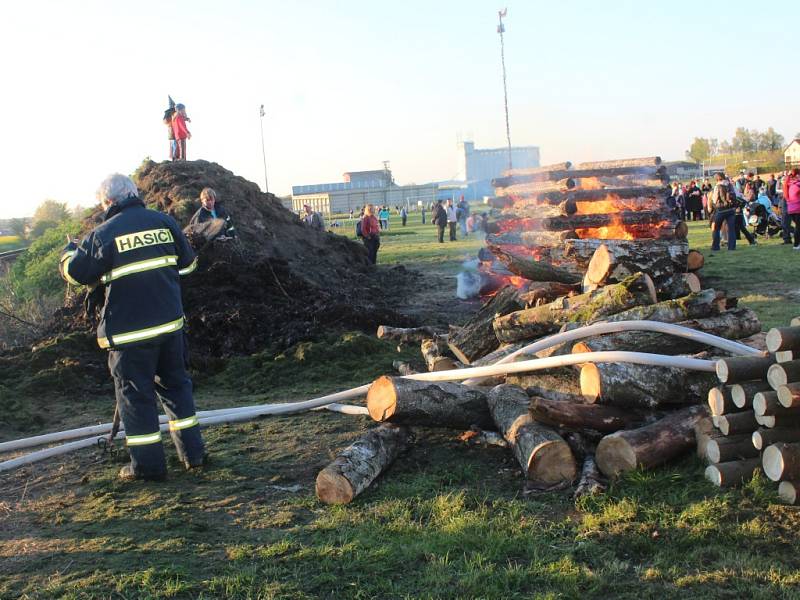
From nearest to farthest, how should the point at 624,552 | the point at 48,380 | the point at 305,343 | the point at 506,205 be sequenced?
the point at 624,552 → the point at 48,380 → the point at 305,343 → the point at 506,205

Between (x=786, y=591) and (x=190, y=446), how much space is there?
3.77 m

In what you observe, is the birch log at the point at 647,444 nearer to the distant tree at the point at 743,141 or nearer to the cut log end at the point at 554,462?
the cut log end at the point at 554,462

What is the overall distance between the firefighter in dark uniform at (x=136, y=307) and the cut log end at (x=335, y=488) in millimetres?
1285

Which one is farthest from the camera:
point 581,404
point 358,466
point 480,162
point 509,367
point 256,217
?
point 480,162

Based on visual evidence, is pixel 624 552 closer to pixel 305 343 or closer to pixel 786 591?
pixel 786 591

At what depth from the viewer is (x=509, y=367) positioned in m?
5.25

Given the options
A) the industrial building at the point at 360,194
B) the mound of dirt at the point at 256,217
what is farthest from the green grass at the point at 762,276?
the industrial building at the point at 360,194

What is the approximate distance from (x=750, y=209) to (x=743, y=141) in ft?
255

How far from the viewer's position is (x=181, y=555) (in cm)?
375

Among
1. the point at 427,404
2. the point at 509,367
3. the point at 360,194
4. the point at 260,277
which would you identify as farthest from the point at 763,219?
the point at 360,194

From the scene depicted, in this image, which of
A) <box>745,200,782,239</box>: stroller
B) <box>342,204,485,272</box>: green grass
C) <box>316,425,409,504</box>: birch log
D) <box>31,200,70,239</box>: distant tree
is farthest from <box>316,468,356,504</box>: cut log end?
<box>31,200,70,239</box>: distant tree

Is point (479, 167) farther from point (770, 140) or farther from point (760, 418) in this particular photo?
point (760, 418)

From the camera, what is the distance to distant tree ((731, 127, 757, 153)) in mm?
88125

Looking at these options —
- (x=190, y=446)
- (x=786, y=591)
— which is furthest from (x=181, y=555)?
(x=786, y=591)
